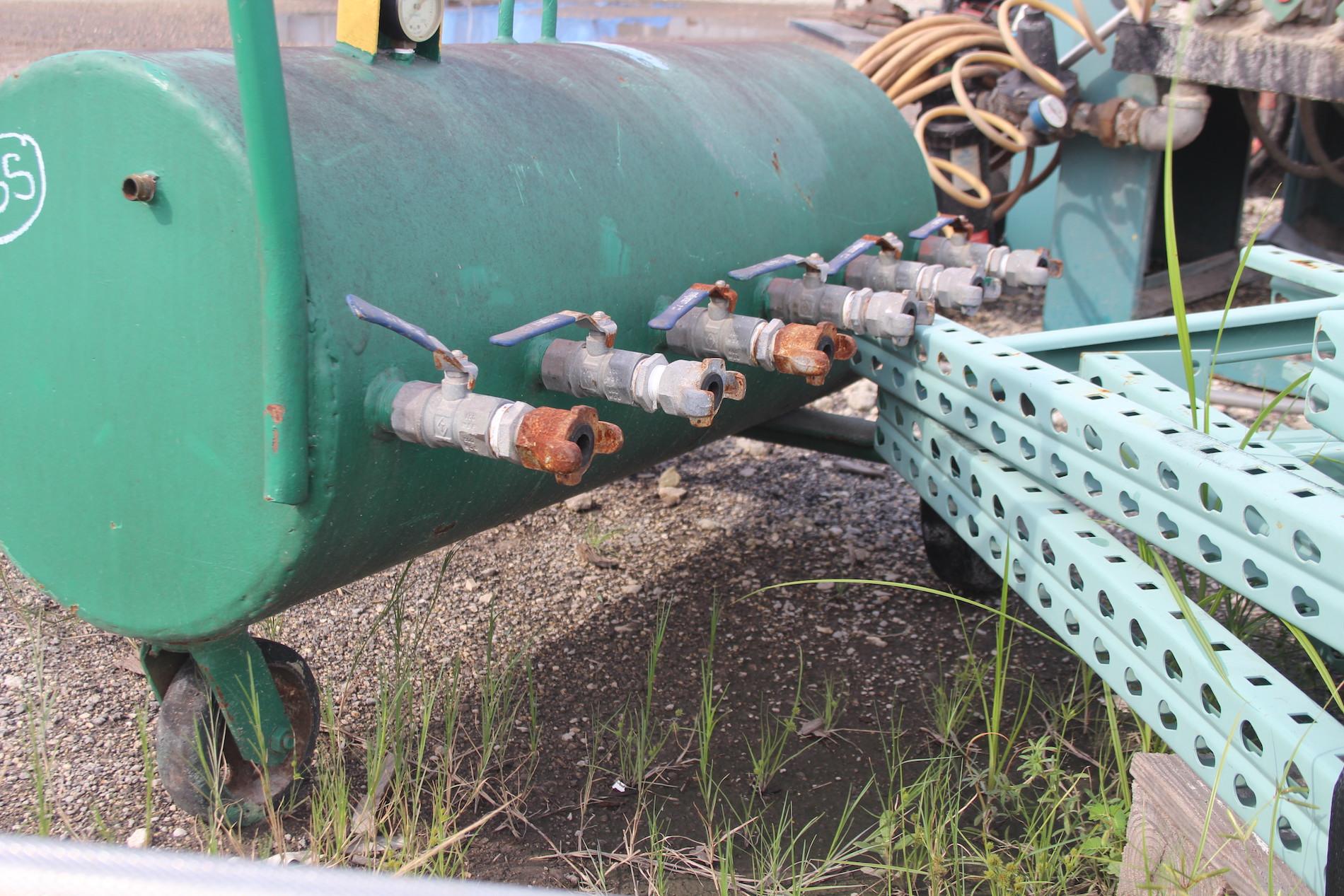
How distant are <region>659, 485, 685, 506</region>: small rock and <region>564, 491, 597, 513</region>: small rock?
16 cm

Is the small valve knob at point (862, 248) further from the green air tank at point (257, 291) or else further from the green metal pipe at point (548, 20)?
the green metal pipe at point (548, 20)

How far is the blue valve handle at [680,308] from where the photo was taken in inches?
61.8

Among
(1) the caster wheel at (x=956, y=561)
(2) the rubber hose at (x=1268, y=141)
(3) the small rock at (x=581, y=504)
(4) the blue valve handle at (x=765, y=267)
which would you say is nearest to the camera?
(4) the blue valve handle at (x=765, y=267)

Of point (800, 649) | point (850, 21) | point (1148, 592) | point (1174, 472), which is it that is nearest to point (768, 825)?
point (800, 649)

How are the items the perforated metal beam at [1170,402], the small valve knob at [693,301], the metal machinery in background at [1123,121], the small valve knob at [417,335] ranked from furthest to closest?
the metal machinery in background at [1123,121]
the small valve knob at [693,301]
the perforated metal beam at [1170,402]
the small valve knob at [417,335]

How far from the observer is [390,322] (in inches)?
Answer: 49.1

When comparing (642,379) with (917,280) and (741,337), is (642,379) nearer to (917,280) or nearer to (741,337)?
(741,337)

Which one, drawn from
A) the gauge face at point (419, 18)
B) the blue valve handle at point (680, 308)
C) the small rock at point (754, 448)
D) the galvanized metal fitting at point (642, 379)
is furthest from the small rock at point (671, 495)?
the gauge face at point (419, 18)

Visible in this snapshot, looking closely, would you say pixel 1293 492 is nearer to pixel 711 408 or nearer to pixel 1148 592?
pixel 1148 592

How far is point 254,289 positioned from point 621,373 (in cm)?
41

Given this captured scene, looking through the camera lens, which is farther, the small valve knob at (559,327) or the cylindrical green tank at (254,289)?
the small valve knob at (559,327)

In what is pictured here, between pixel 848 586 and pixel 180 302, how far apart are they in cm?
156

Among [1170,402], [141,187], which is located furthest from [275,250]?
[1170,402]

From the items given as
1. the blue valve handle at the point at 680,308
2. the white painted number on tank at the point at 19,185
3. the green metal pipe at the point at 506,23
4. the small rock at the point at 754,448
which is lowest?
the small rock at the point at 754,448
